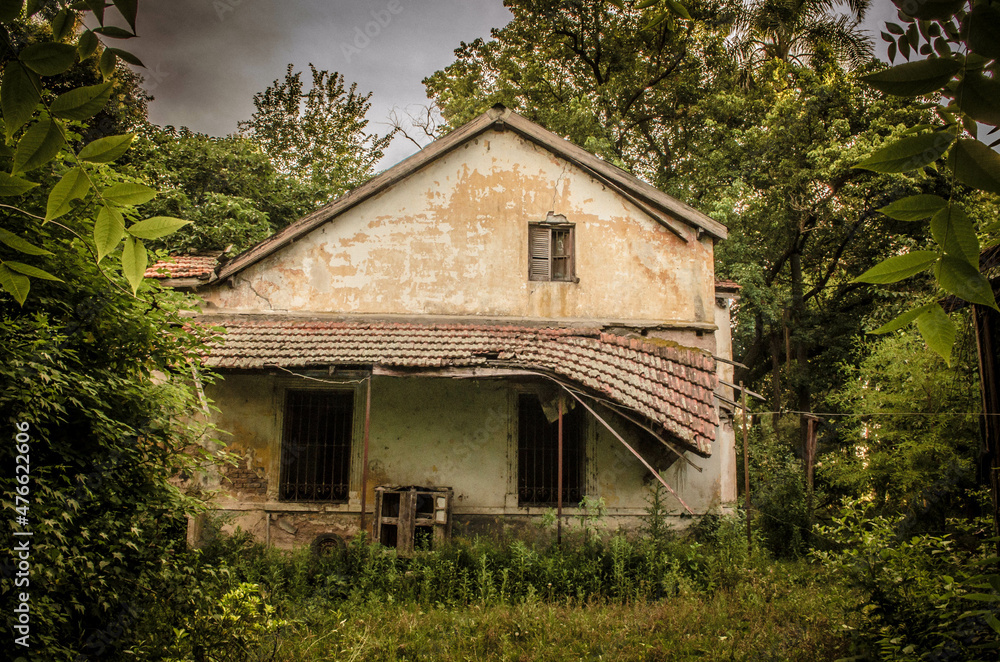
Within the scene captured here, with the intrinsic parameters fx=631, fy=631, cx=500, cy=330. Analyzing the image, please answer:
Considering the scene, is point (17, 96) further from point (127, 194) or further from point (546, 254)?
point (546, 254)

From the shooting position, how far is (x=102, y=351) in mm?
4574

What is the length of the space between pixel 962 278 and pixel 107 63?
70.5 inches

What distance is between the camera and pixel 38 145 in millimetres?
1156

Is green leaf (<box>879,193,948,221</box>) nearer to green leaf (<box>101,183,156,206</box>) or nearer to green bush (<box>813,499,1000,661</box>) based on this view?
green leaf (<box>101,183,156,206</box>)

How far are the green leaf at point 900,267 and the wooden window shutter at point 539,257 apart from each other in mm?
9094

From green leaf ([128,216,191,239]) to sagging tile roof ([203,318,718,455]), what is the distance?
7.18 meters

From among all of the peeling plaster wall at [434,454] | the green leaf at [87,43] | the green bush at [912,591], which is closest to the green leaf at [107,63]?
the green leaf at [87,43]

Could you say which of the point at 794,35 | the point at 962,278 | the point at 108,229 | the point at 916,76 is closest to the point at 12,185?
the point at 108,229

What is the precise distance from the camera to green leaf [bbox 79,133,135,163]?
1.15m

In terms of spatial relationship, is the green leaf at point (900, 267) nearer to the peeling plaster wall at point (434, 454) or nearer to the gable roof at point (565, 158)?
the peeling plaster wall at point (434, 454)

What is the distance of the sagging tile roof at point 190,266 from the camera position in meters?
9.72

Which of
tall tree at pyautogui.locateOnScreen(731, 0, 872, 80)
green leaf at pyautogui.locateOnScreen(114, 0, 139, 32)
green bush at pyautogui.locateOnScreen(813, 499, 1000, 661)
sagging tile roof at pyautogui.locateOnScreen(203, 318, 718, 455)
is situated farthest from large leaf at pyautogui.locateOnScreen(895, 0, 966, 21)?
tall tree at pyautogui.locateOnScreen(731, 0, 872, 80)

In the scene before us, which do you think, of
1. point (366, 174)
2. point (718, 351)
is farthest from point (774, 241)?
point (366, 174)

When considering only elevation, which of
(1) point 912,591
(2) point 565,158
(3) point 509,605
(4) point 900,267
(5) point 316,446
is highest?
(2) point 565,158
